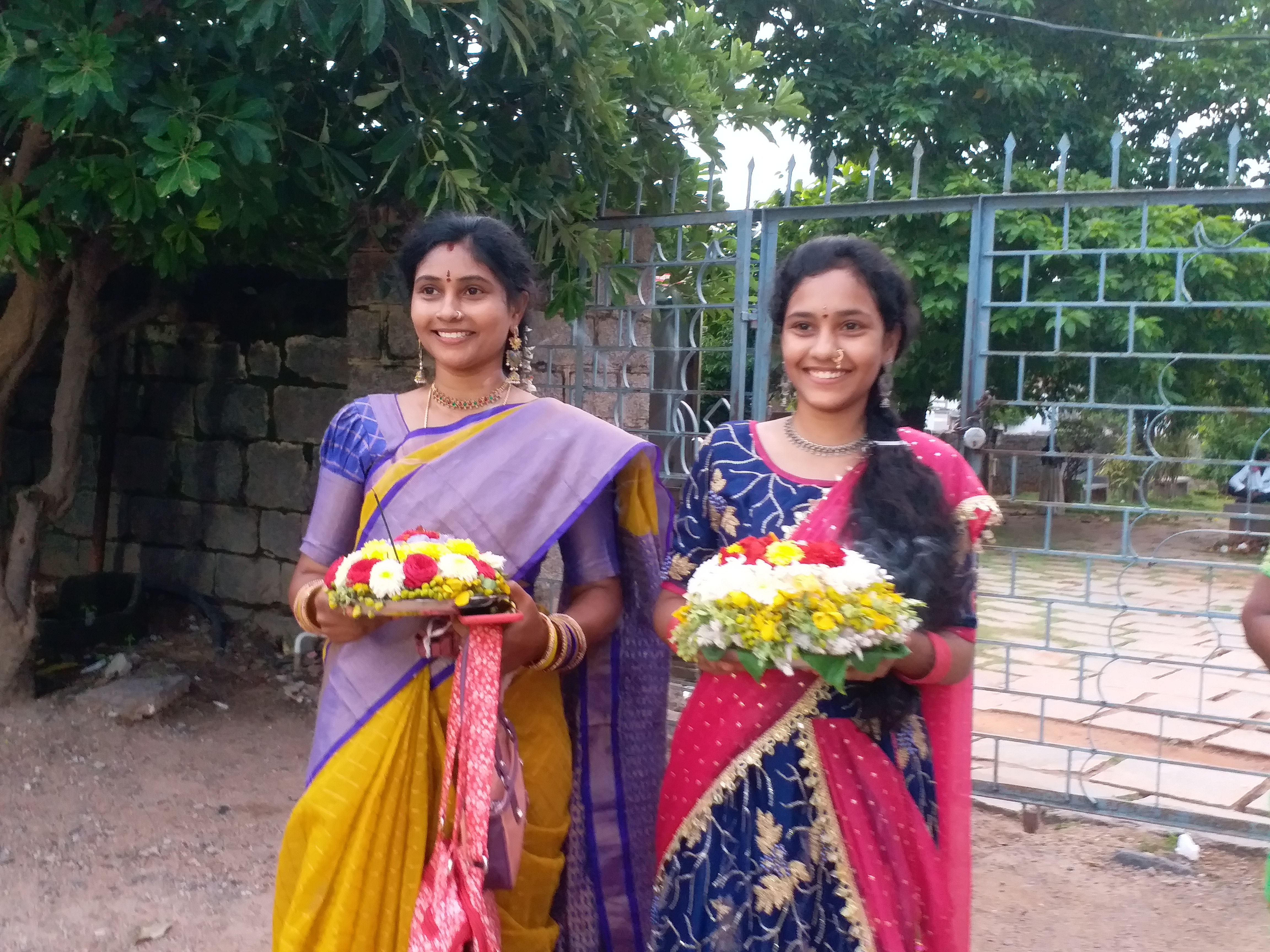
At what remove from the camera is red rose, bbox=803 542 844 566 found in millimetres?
1705

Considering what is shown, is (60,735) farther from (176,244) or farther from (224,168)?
(224,168)

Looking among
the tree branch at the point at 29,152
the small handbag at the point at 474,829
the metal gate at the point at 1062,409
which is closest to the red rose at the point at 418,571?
the small handbag at the point at 474,829

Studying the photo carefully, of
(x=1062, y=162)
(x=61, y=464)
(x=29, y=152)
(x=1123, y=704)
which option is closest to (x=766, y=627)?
(x=1062, y=162)

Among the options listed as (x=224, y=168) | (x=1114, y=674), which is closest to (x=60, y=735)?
(x=224, y=168)

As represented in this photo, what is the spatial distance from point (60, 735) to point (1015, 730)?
4.25 m

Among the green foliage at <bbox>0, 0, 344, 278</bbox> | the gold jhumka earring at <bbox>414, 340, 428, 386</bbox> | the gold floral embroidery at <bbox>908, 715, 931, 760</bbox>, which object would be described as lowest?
the gold floral embroidery at <bbox>908, 715, 931, 760</bbox>

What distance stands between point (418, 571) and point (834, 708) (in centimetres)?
73

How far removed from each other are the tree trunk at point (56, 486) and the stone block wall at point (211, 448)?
796 mm

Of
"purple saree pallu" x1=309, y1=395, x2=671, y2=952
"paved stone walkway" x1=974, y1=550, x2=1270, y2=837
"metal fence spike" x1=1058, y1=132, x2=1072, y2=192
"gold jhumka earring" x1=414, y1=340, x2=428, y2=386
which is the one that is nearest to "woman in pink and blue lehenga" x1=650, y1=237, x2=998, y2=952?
"purple saree pallu" x1=309, y1=395, x2=671, y2=952

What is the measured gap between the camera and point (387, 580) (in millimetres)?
1849

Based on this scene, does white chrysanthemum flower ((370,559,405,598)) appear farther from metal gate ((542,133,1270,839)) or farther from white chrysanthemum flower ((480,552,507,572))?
metal gate ((542,133,1270,839))

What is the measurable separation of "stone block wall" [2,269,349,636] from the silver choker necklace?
3.71 m

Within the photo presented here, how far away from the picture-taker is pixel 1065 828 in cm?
421

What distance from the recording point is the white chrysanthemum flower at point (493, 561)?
1944 millimetres
